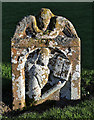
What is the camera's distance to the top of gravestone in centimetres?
530

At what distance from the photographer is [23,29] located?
17.4 feet

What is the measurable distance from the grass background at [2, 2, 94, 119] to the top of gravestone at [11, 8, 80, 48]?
1745 mm

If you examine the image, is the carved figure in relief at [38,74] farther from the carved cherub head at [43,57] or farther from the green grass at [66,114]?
the green grass at [66,114]

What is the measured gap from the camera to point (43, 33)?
210 inches

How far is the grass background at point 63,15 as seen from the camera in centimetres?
731

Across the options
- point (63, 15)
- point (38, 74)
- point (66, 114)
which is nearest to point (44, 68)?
point (38, 74)

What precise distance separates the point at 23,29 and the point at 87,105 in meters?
2.19

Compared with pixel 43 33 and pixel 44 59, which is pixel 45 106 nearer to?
pixel 44 59

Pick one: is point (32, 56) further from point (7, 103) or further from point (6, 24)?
point (6, 24)

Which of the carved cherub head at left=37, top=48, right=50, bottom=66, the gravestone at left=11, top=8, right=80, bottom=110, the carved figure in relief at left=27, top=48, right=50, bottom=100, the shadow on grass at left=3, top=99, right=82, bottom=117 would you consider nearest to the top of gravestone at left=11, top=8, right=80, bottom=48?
the gravestone at left=11, top=8, right=80, bottom=110

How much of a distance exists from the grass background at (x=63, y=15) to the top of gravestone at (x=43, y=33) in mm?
1745

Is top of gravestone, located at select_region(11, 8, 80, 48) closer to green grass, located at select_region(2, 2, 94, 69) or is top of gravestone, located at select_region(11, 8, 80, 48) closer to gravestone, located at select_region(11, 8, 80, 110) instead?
gravestone, located at select_region(11, 8, 80, 110)

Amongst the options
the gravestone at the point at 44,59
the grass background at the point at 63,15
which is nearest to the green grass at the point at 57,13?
the grass background at the point at 63,15

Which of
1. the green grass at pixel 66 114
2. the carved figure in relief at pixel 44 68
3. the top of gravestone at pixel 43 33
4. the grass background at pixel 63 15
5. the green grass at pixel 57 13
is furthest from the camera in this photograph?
the green grass at pixel 57 13
